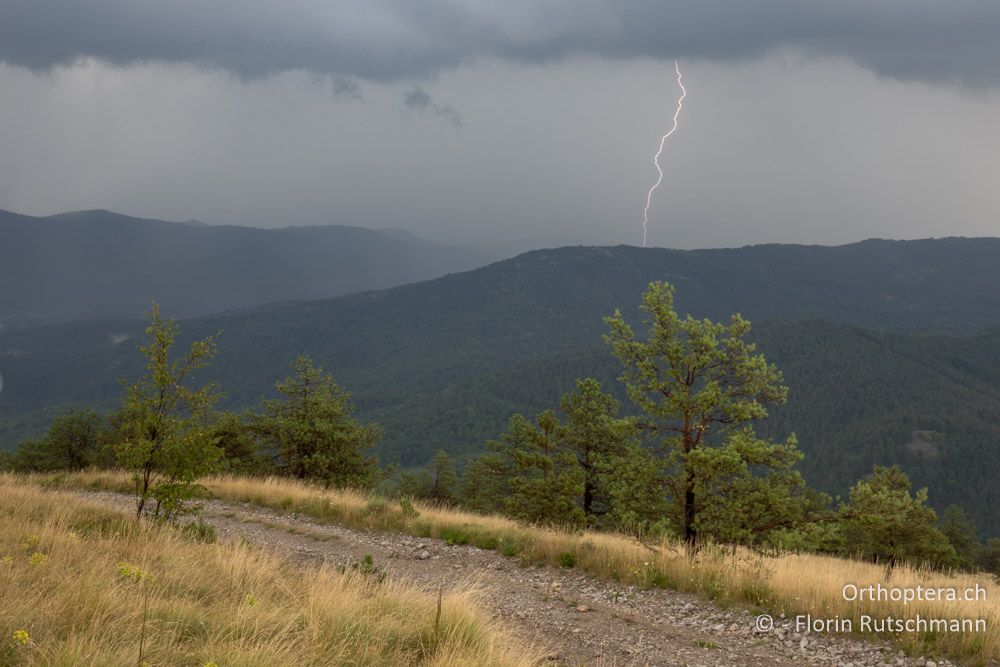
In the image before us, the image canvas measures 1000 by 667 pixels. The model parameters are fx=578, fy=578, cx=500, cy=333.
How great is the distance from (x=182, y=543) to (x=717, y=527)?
1013cm

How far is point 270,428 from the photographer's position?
28.3 meters

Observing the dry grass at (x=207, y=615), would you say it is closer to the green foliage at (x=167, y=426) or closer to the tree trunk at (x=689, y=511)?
the green foliage at (x=167, y=426)

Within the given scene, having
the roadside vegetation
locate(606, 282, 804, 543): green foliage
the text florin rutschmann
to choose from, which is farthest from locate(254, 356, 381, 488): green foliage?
the text florin rutschmann

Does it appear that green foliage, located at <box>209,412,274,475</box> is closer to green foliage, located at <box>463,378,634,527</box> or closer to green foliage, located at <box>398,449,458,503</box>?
green foliage, located at <box>463,378,634,527</box>

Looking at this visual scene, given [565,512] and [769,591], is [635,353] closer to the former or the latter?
[769,591]

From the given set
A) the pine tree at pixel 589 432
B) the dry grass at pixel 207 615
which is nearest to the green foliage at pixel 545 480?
the pine tree at pixel 589 432

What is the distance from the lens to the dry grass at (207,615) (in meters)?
4.28

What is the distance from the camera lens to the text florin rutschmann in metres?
7.21

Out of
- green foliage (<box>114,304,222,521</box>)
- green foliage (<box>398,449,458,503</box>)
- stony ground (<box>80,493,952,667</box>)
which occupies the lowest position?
green foliage (<box>398,449,458,503</box>)

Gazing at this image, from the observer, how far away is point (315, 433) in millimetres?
27422

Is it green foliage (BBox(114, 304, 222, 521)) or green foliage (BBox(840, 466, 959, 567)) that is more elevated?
green foliage (BBox(114, 304, 222, 521))

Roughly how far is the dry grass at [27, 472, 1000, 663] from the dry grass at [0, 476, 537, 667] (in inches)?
183

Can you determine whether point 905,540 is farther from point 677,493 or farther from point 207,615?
point 207,615

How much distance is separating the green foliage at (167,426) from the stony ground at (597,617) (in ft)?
7.36
